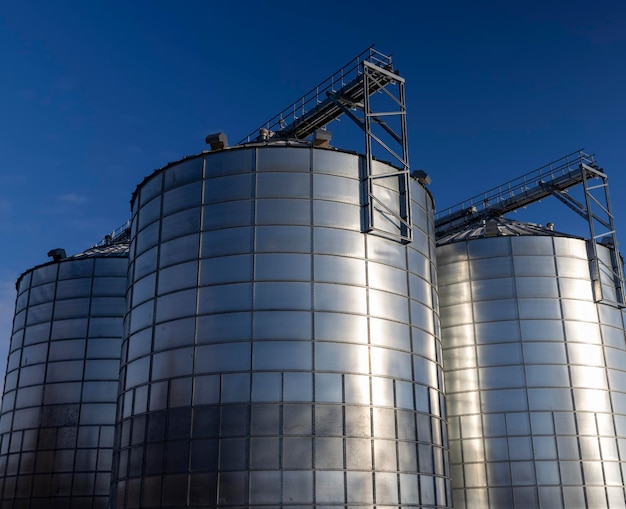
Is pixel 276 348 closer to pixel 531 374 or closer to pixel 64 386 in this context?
pixel 531 374

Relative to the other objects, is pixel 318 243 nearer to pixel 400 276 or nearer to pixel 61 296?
pixel 400 276

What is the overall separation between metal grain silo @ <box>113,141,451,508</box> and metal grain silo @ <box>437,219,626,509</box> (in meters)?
7.47

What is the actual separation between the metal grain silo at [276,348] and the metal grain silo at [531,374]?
747 cm

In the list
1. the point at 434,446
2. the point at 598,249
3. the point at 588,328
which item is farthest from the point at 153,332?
the point at 598,249

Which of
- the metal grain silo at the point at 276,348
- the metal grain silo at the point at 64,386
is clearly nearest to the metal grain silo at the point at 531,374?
the metal grain silo at the point at 276,348

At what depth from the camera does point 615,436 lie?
117ft

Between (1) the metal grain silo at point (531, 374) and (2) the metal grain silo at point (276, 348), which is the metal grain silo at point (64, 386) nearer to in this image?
(2) the metal grain silo at point (276, 348)

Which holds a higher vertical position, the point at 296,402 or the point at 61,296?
the point at 61,296

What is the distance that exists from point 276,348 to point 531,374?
16391 mm

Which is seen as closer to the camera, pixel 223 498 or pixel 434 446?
pixel 223 498

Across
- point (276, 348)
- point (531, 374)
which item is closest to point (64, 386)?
point (276, 348)

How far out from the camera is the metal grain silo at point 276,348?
25.0 metres

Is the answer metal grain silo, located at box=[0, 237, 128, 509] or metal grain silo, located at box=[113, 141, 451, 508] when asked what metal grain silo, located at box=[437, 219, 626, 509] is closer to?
metal grain silo, located at box=[113, 141, 451, 508]

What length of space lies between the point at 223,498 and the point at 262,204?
11.2 m
